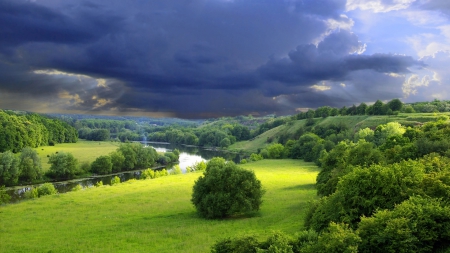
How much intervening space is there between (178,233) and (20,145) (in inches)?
4772

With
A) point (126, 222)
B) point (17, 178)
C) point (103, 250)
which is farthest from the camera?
point (17, 178)

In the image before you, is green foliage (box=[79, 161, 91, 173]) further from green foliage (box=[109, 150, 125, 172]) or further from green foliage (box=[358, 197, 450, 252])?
green foliage (box=[358, 197, 450, 252])

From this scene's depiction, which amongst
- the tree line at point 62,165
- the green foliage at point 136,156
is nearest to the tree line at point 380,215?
the tree line at point 62,165

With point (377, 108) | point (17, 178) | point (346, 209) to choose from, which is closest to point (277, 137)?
point (377, 108)

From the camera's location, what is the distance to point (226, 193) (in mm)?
42406

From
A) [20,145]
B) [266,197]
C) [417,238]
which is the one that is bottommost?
[266,197]

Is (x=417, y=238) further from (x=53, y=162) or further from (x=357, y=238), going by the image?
(x=53, y=162)

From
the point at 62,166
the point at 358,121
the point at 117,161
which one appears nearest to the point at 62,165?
the point at 62,166

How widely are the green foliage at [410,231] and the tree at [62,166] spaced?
10073 centimetres

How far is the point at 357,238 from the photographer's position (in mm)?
16703

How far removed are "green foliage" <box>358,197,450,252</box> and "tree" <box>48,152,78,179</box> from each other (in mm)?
Result: 100730

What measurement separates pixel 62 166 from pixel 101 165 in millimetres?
13913

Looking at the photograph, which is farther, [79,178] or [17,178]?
[79,178]

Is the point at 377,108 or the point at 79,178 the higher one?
the point at 377,108
